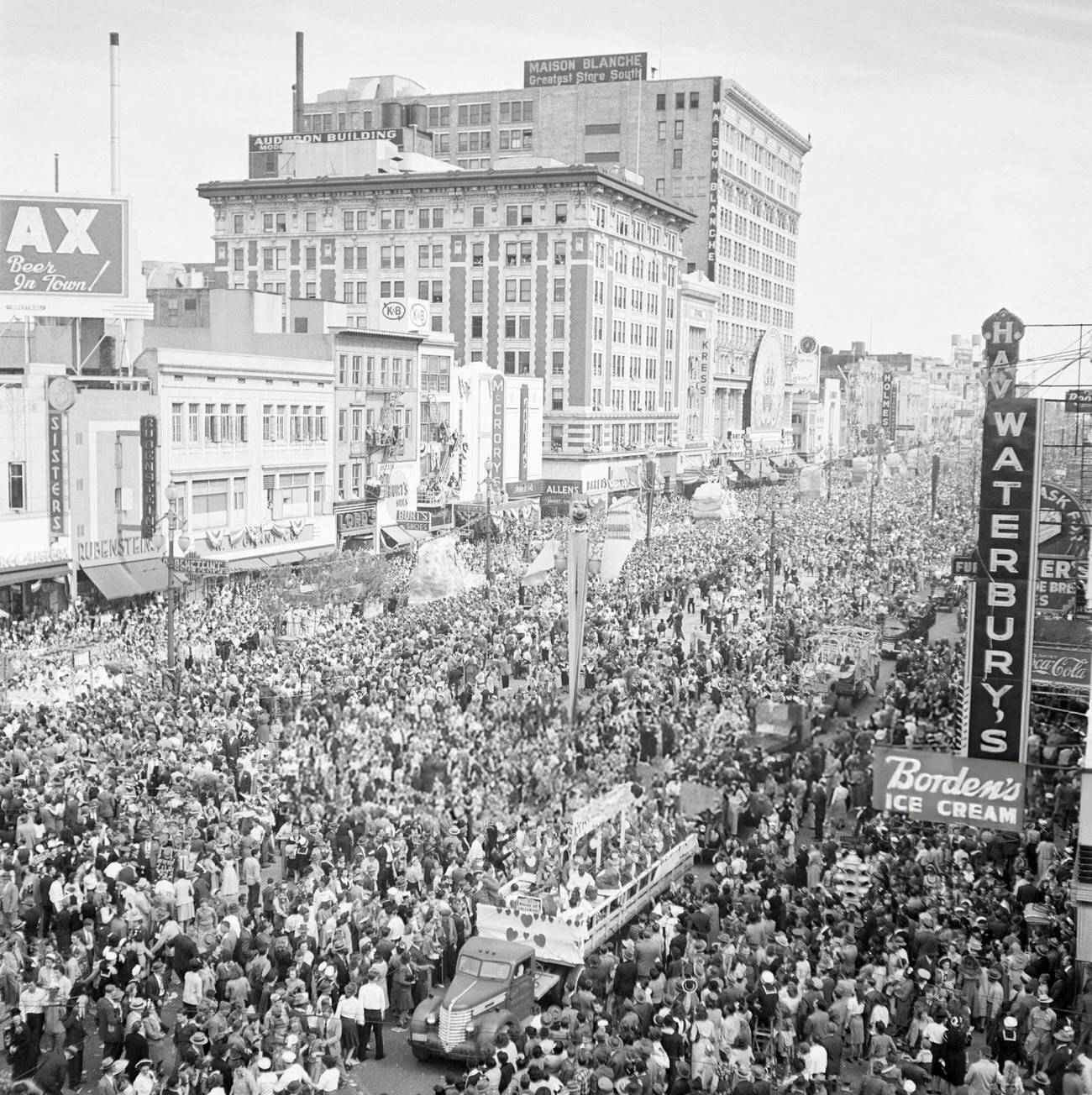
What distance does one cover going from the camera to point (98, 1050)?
58.5 ft

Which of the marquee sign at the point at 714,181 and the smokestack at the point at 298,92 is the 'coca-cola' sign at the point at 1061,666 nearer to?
the marquee sign at the point at 714,181

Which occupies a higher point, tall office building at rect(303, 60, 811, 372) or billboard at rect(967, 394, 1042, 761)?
tall office building at rect(303, 60, 811, 372)

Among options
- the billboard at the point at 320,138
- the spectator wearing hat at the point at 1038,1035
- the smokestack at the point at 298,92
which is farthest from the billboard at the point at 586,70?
the spectator wearing hat at the point at 1038,1035

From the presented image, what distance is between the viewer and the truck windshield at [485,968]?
17469mm

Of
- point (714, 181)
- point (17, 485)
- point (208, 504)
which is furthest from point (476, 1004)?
point (714, 181)

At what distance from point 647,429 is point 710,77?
33083 millimetres

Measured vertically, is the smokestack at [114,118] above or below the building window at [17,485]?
above

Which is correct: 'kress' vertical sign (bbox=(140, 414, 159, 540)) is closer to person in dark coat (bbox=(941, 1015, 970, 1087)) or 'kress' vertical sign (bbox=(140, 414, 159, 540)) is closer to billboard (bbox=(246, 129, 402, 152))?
person in dark coat (bbox=(941, 1015, 970, 1087))

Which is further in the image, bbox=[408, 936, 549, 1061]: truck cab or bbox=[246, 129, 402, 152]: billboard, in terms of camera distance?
bbox=[246, 129, 402, 152]: billboard

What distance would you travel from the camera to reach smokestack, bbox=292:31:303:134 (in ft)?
391

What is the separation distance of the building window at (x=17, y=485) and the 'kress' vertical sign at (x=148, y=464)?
14.5 ft

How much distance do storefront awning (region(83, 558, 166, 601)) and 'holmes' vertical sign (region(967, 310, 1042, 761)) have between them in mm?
32021

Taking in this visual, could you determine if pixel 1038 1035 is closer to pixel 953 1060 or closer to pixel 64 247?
pixel 953 1060

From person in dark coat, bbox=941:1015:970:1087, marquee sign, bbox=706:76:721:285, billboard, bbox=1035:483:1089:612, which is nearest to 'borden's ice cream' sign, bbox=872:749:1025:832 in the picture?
person in dark coat, bbox=941:1015:970:1087
